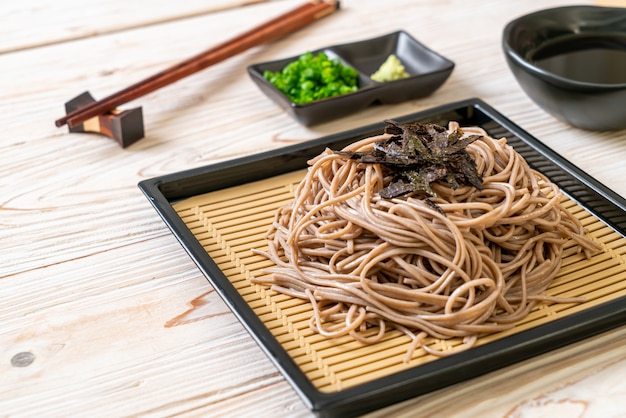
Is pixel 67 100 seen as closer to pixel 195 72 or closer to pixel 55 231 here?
pixel 195 72

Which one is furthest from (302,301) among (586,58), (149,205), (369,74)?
(586,58)

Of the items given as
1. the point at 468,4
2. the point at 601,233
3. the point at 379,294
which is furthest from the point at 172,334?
the point at 468,4

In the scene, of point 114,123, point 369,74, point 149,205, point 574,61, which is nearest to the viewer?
point 149,205

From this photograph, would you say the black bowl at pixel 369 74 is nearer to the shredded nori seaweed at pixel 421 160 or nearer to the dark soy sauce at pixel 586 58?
the dark soy sauce at pixel 586 58

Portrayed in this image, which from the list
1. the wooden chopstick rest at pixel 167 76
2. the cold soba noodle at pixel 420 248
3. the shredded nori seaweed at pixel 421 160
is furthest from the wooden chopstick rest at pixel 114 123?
the shredded nori seaweed at pixel 421 160

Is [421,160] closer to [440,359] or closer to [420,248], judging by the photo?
[420,248]

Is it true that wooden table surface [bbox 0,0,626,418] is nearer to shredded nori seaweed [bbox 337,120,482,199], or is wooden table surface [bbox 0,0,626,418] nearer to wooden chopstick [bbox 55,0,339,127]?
wooden chopstick [bbox 55,0,339,127]
